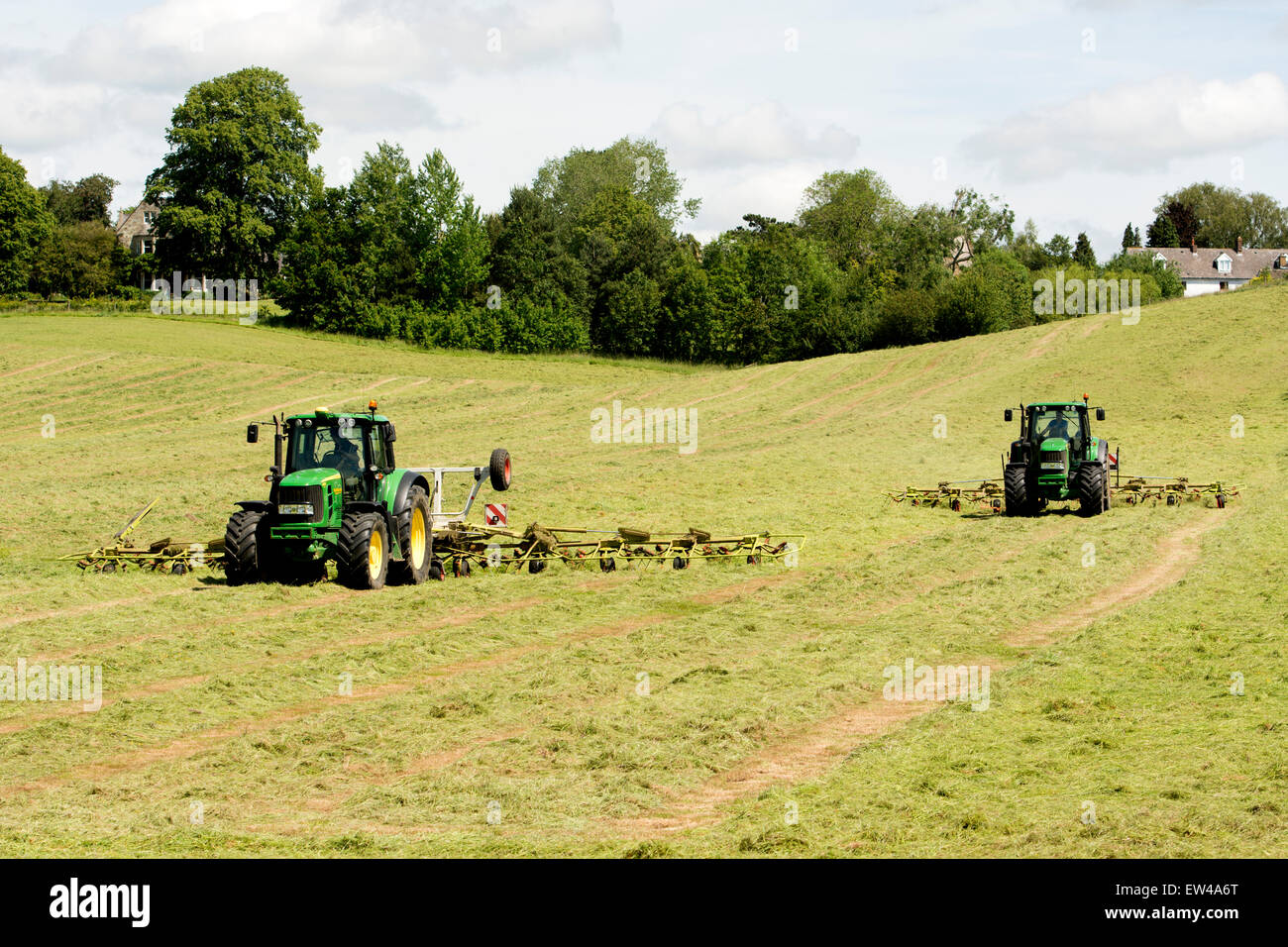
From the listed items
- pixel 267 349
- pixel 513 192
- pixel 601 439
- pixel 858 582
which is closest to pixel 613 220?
pixel 513 192

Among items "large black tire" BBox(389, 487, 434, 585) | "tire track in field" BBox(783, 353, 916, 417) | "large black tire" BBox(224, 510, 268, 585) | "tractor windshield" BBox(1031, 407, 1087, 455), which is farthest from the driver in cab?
"tire track in field" BBox(783, 353, 916, 417)

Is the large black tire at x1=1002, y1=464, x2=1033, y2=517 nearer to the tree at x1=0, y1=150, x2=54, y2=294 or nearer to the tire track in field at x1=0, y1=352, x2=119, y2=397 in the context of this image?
the tire track in field at x1=0, y1=352, x2=119, y2=397

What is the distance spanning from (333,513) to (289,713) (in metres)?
5.76

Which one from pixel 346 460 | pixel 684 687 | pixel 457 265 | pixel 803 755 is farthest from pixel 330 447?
pixel 457 265

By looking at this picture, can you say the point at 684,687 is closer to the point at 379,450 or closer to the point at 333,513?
the point at 333,513

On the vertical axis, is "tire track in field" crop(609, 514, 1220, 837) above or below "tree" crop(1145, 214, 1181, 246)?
below

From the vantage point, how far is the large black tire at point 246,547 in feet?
55.6

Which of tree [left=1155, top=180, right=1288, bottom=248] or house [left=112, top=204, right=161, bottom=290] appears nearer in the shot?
house [left=112, top=204, right=161, bottom=290]

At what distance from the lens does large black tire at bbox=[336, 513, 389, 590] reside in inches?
656

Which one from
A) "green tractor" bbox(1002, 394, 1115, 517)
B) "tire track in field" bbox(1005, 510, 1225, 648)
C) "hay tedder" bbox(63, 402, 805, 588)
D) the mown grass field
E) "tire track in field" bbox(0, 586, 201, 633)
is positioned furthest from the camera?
"green tractor" bbox(1002, 394, 1115, 517)

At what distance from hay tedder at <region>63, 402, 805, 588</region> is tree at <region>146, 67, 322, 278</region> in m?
63.9

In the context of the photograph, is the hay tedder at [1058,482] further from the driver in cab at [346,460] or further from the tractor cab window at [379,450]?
the driver in cab at [346,460]

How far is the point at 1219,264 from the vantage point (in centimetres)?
11544

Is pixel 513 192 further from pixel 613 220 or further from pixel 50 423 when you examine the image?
pixel 50 423
